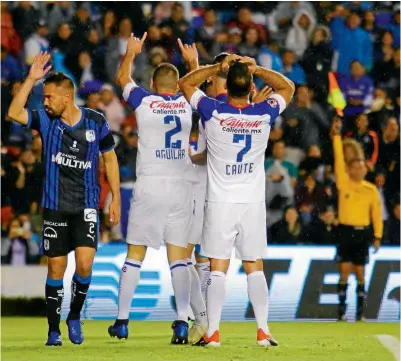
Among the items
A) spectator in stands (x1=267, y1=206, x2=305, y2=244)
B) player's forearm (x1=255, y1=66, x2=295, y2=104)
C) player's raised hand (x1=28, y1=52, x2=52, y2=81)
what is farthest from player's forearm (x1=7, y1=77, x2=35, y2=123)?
spectator in stands (x1=267, y1=206, x2=305, y2=244)

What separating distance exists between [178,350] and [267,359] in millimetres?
1058

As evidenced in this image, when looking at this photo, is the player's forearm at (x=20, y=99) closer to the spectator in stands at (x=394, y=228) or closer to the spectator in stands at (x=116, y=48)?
the spectator in stands at (x=394, y=228)

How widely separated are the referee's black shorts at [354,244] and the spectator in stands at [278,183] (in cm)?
139

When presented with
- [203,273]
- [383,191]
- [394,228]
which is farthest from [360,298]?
[203,273]

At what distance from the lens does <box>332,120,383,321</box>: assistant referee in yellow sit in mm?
13578

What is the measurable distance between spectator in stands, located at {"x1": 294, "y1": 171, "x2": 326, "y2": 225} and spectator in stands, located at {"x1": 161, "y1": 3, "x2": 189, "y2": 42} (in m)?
3.55

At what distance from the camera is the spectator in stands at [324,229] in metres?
14.2

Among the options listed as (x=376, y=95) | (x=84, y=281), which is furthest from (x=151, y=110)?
(x=376, y=95)

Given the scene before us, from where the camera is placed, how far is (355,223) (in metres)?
13.8

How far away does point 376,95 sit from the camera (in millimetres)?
17250

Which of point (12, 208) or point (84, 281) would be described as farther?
point (12, 208)

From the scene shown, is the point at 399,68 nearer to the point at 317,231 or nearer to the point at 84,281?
the point at 317,231

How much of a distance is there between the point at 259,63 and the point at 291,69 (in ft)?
1.60

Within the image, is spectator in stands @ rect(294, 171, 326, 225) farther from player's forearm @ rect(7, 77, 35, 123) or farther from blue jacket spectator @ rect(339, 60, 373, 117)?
player's forearm @ rect(7, 77, 35, 123)
